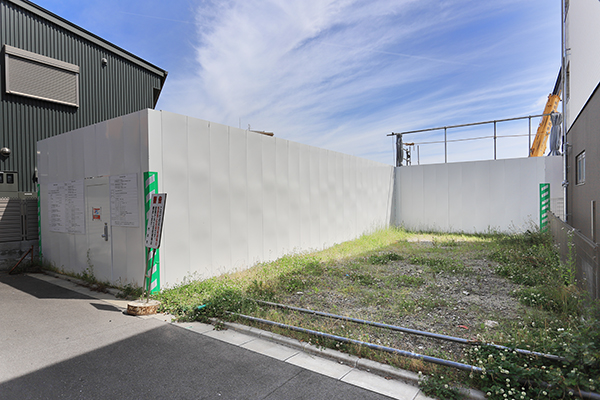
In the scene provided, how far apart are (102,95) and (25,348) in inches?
392

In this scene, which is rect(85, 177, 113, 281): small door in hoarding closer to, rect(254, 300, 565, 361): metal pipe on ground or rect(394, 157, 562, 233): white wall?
rect(254, 300, 565, 361): metal pipe on ground

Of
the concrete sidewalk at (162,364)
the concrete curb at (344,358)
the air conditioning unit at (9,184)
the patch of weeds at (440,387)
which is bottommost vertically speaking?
the concrete sidewalk at (162,364)

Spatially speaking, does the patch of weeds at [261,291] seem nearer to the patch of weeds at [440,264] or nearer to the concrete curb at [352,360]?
the concrete curb at [352,360]

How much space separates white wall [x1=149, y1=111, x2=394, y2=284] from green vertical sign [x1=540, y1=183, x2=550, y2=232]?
7.38 meters

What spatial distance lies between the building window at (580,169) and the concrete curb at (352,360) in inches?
270

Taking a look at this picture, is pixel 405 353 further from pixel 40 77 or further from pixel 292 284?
pixel 40 77

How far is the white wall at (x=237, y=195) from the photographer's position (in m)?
5.91

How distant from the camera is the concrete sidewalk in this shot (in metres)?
2.84

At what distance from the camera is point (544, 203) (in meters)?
12.0

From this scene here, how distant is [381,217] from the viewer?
1373 centimetres

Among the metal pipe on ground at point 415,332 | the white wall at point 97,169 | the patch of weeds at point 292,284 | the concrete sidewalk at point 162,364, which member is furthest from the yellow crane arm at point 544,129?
the white wall at point 97,169

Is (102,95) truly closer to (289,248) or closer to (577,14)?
(289,248)

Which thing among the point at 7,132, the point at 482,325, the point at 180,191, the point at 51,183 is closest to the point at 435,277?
the point at 482,325

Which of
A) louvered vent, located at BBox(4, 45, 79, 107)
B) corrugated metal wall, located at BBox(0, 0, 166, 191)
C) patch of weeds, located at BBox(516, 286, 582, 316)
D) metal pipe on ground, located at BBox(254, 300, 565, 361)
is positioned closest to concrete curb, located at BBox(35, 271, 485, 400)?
metal pipe on ground, located at BBox(254, 300, 565, 361)
